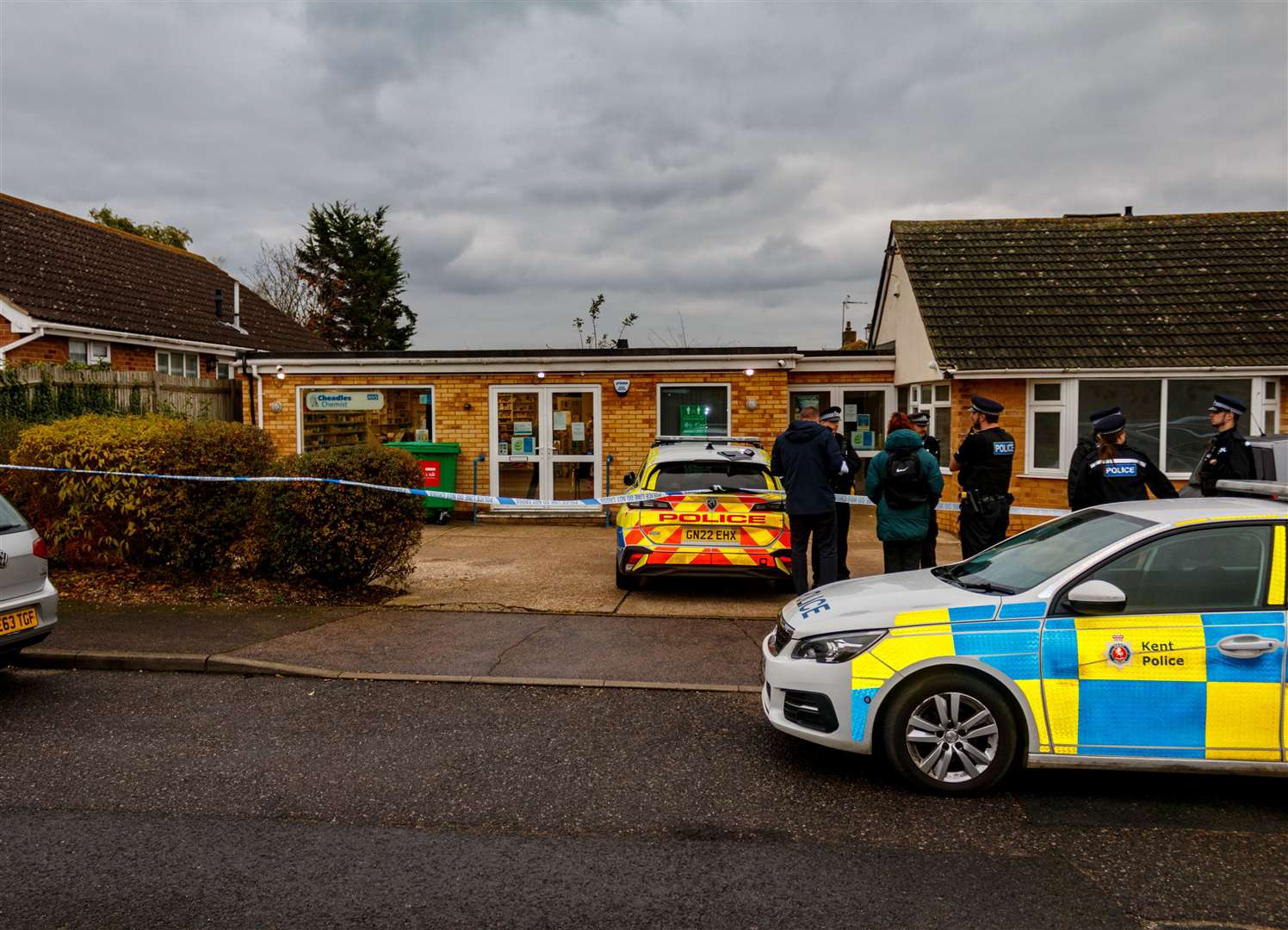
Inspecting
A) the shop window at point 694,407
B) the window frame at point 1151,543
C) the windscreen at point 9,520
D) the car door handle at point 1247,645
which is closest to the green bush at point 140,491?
the windscreen at point 9,520

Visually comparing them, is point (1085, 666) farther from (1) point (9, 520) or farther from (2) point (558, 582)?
(1) point (9, 520)

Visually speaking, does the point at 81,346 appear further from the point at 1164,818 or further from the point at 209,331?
the point at 1164,818

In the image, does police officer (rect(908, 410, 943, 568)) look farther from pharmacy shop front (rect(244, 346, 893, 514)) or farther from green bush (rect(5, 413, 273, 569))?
green bush (rect(5, 413, 273, 569))

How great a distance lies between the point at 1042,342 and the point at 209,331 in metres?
17.1

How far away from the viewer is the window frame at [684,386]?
47.2 ft

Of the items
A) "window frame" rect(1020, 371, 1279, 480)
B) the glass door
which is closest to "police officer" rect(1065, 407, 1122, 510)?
"window frame" rect(1020, 371, 1279, 480)

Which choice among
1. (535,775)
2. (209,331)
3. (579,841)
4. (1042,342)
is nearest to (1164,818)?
(579,841)

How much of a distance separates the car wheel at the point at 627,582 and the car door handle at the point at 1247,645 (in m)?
5.32

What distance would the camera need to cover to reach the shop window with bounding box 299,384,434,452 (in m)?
14.8

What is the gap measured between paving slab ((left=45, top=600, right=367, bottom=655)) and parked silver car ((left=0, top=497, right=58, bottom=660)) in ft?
2.63

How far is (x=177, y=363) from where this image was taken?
744 inches

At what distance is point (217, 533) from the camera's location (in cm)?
824

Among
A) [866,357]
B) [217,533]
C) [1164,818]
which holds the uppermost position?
[866,357]

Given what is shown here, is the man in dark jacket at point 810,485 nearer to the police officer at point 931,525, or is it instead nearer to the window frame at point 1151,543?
the police officer at point 931,525
